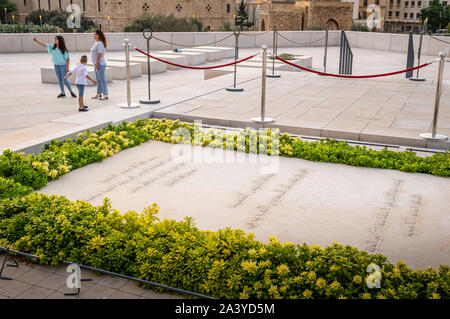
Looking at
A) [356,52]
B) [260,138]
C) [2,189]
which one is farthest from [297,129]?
[356,52]

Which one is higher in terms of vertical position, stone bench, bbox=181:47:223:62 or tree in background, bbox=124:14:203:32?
tree in background, bbox=124:14:203:32

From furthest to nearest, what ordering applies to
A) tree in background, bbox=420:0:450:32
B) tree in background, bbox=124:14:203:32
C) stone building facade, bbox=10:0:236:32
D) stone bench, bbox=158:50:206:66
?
tree in background, bbox=420:0:450:32 → stone building facade, bbox=10:0:236:32 → tree in background, bbox=124:14:203:32 → stone bench, bbox=158:50:206:66

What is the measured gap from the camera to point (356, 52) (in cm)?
2495

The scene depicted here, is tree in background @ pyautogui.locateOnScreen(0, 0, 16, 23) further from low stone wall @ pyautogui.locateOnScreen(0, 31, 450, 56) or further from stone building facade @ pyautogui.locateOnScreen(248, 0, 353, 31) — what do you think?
low stone wall @ pyautogui.locateOnScreen(0, 31, 450, 56)

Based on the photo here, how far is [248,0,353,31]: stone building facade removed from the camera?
207 feet

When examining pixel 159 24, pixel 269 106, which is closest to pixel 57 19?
pixel 159 24

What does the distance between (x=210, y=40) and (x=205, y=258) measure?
23.1 m

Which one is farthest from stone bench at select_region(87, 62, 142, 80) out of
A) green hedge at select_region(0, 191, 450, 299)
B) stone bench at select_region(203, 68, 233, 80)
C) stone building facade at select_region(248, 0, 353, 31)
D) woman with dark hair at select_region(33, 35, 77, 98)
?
stone building facade at select_region(248, 0, 353, 31)

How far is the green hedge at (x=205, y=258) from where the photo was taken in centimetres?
372

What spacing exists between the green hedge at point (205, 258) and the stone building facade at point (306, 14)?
59645 millimetres

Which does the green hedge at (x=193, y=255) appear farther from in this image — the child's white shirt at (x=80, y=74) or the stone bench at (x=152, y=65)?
the stone bench at (x=152, y=65)

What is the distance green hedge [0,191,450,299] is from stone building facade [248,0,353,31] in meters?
59.6

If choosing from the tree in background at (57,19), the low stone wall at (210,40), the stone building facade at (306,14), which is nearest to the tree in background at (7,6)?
the tree in background at (57,19)
